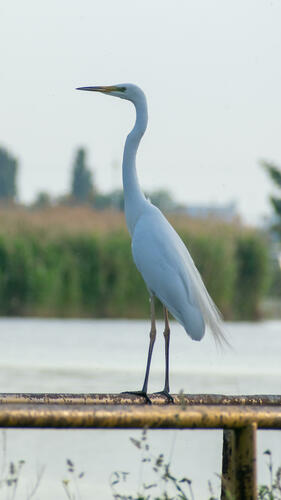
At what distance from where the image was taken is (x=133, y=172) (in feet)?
16.0

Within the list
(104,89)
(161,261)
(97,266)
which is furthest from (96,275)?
(161,261)

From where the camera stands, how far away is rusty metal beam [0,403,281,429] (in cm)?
288

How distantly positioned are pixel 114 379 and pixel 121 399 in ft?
20.2

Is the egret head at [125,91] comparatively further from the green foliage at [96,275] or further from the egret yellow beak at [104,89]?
the green foliage at [96,275]

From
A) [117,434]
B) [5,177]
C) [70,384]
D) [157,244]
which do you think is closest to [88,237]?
[70,384]

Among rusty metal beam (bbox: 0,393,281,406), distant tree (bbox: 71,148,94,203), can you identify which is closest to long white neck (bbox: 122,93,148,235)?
rusty metal beam (bbox: 0,393,281,406)

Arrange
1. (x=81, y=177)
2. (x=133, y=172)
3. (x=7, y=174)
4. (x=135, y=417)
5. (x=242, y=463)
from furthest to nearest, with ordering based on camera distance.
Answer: (x=81, y=177)
(x=7, y=174)
(x=133, y=172)
(x=242, y=463)
(x=135, y=417)

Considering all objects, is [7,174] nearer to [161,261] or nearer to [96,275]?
[96,275]

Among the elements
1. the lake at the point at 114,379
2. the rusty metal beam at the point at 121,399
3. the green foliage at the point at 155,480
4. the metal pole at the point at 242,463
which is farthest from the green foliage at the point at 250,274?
the metal pole at the point at 242,463

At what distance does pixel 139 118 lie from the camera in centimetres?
496

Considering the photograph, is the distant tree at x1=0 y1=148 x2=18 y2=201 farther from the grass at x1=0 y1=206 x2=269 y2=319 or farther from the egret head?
the egret head

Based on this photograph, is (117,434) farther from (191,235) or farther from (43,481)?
(191,235)

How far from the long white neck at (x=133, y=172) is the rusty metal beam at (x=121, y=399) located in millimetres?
993

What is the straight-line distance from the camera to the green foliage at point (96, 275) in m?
16.0
